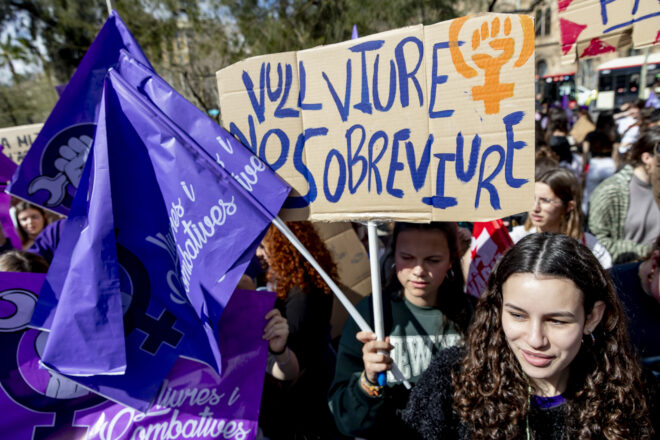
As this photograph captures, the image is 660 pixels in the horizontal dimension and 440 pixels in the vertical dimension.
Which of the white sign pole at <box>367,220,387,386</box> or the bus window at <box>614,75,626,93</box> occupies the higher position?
the white sign pole at <box>367,220,387,386</box>

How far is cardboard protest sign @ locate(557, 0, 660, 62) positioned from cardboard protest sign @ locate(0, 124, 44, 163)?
4.67 m

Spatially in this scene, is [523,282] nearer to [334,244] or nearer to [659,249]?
[659,249]

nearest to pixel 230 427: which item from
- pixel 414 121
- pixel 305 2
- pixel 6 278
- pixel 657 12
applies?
pixel 6 278

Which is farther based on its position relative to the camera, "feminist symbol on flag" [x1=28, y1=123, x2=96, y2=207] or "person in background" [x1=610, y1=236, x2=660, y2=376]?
"feminist symbol on flag" [x1=28, y1=123, x2=96, y2=207]

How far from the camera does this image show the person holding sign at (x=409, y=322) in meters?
1.74

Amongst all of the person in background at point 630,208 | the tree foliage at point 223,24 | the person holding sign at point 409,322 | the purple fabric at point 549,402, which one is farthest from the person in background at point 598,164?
the tree foliage at point 223,24

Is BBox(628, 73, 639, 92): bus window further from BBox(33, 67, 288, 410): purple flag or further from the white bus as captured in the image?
BBox(33, 67, 288, 410): purple flag

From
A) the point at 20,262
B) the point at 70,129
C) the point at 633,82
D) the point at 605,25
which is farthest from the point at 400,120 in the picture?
the point at 633,82

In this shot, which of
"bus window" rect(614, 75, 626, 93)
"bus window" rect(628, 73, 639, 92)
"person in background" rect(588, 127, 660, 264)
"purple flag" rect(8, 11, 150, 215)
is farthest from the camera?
"bus window" rect(614, 75, 626, 93)

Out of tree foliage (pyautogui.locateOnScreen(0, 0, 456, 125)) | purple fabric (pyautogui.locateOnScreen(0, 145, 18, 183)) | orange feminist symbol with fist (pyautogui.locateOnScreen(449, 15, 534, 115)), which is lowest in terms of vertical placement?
purple fabric (pyautogui.locateOnScreen(0, 145, 18, 183))

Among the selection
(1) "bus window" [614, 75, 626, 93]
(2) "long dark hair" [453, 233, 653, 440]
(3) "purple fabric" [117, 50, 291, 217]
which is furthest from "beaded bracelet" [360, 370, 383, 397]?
(1) "bus window" [614, 75, 626, 93]

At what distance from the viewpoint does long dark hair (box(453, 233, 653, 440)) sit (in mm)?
1431

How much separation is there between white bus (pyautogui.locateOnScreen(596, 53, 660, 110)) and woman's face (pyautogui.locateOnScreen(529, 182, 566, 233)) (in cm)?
1661

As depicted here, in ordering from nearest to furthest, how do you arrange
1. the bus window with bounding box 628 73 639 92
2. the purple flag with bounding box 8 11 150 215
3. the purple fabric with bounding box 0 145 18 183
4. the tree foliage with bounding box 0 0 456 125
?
1. the purple flag with bounding box 8 11 150 215
2. the purple fabric with bounding box 0 145 18 183
3. the tree foliage with bounding box 0 0 456 125
4. the bus window with bounding box 628 73 639 92
